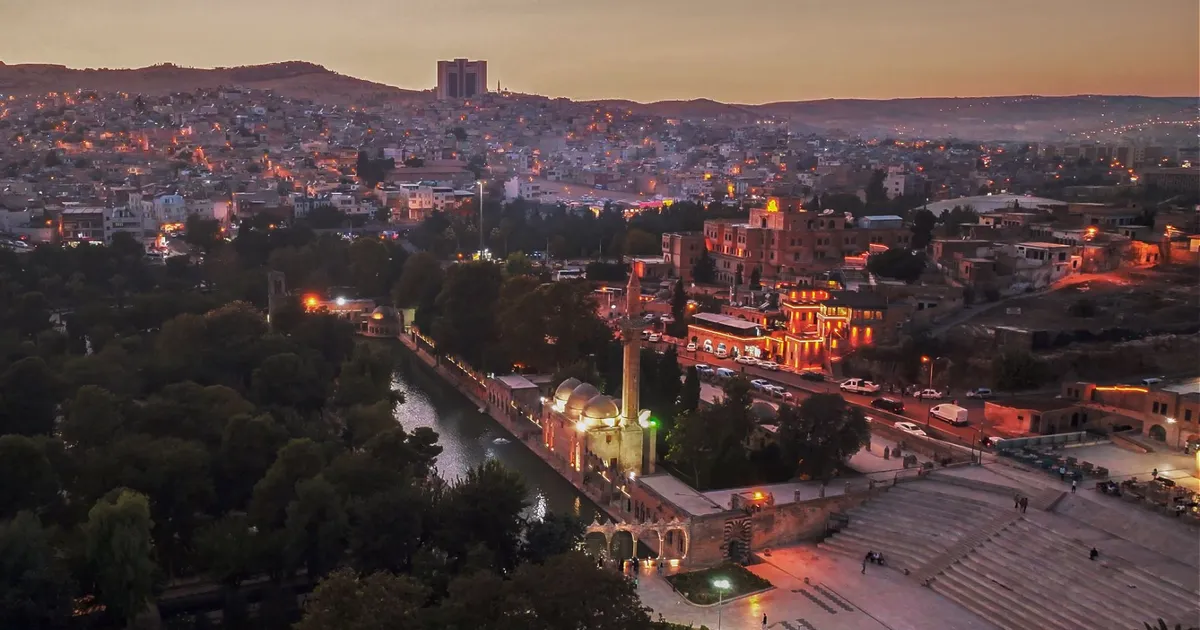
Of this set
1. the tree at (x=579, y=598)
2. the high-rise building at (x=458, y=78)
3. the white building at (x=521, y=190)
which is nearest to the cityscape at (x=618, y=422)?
the tree at (x=579, y=598)

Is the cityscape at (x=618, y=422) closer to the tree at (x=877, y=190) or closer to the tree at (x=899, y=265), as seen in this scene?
the tree at (x=899, y=265)

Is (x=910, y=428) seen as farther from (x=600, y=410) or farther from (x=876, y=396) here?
(x=600, y=410)

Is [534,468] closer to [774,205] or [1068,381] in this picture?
[1068,381]

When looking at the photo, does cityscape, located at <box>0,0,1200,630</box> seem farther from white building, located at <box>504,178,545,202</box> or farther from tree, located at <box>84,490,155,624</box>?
white building, located at <box>504,178,545,202</box>

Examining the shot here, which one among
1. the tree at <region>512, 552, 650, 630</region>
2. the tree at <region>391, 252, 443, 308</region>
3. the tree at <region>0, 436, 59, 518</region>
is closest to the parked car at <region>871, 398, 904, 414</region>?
the tree at <region>512, 552, 650, 630</region>

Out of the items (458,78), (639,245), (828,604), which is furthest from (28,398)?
(458,78)

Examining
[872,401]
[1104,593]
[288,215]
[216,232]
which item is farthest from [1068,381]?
[288,215]
